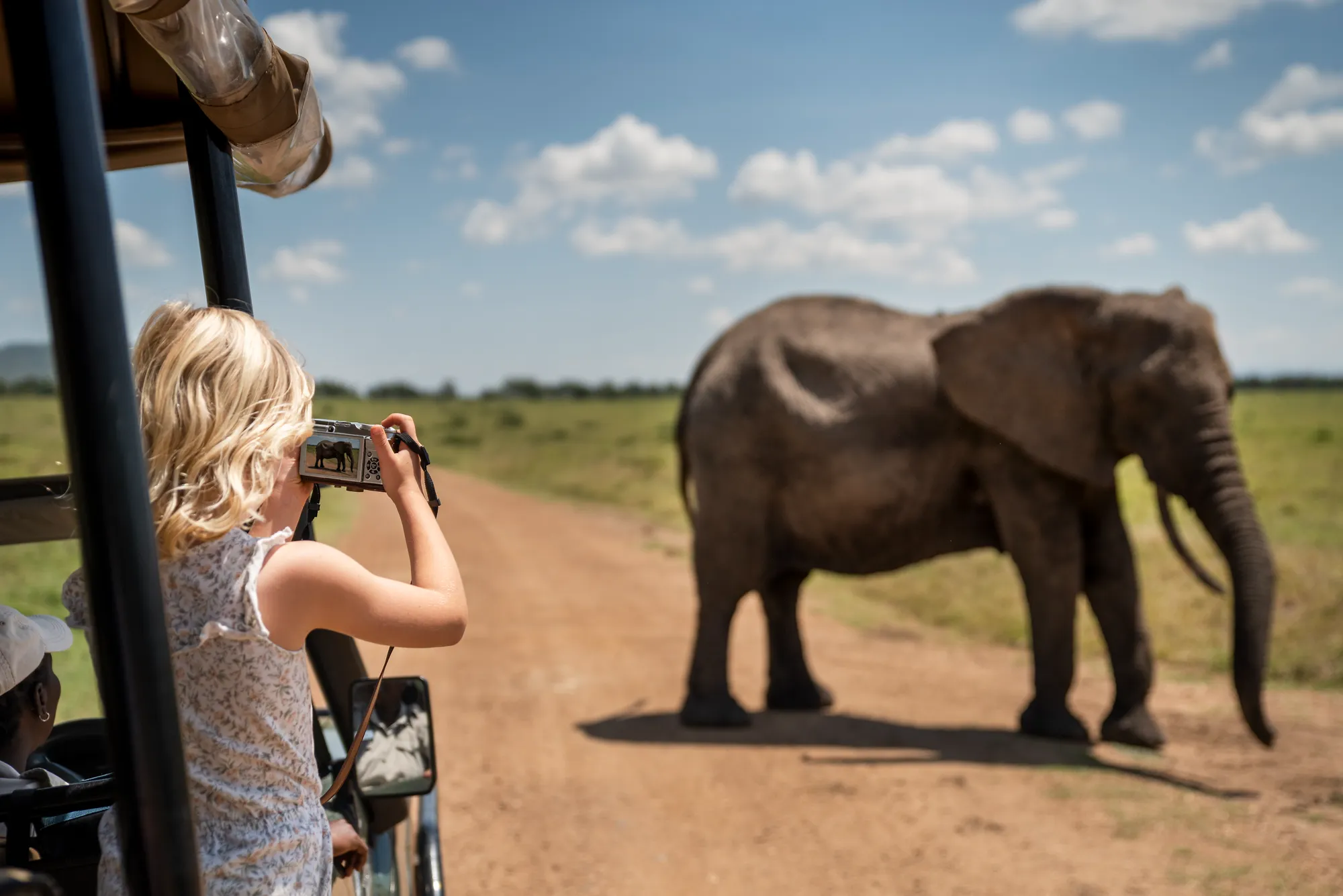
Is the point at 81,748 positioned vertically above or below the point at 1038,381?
below

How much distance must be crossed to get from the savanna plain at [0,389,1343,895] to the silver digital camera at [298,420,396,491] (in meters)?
0.47

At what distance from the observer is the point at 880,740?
7.52 meters

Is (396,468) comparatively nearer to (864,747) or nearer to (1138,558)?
(864,747)

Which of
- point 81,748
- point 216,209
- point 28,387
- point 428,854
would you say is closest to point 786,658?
point 428,854

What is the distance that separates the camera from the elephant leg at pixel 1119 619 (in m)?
7.34

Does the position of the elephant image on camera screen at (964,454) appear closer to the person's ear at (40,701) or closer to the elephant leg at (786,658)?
the elephant leg at (786,658)

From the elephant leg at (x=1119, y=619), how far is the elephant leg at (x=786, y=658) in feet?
6.38

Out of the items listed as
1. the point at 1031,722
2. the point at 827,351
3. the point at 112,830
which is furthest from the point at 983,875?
the point at 112,830

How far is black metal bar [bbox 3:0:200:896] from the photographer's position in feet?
4.12

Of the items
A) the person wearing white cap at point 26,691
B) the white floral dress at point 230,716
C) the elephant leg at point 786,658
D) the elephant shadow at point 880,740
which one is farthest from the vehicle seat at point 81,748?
the elephant leg at point 786,658

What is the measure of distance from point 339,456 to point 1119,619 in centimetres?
677

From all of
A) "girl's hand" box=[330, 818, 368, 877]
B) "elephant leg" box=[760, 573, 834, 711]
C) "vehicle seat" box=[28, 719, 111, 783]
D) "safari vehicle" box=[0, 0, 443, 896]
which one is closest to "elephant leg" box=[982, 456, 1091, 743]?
"elephant leg" box=[760, 573, 834, 711]

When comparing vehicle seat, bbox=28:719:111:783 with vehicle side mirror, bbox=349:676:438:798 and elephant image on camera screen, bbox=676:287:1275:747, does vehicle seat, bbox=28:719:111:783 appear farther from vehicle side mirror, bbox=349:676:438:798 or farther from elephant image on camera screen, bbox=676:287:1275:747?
elephant image on camera screen, bbox=676:287:1275:747

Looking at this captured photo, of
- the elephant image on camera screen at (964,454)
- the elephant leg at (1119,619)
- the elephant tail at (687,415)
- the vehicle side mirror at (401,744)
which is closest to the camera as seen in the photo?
the vehicle side mirror at (401,744)
